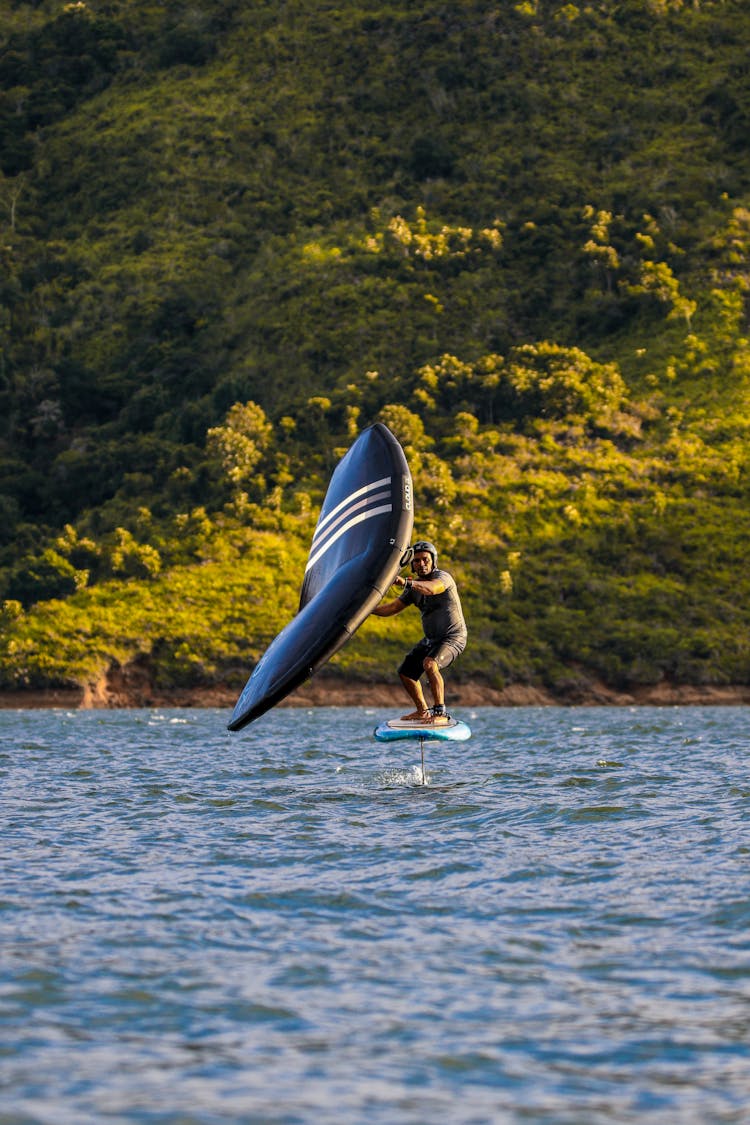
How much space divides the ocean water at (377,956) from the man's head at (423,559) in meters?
3.43

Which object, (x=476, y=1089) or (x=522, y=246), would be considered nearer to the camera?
(x=476, y=1089)

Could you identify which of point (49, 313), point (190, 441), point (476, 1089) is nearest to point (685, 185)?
point (190, 441)

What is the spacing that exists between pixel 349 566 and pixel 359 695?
190 feet

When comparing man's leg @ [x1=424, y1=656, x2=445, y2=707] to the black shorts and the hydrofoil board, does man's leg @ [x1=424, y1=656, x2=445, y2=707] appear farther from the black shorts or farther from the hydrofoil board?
the hydrofoil board

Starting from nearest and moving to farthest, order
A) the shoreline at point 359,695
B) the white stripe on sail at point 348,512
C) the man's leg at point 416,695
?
the white stripe on sail at point 348,512, the man's leg at point 416,695, the shoreline at point 359,695

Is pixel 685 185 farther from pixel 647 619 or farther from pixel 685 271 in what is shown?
pixel 647 619

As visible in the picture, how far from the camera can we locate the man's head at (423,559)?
22.7m

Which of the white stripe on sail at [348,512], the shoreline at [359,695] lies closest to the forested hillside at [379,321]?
the shoreline at [359,695]

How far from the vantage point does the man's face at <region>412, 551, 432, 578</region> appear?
74.8 feet

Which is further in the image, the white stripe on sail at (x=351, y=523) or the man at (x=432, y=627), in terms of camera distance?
the man at (x=432, y=627)

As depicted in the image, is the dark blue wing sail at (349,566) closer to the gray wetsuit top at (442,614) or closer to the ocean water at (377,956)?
the gray wetsuit top at (442,614)

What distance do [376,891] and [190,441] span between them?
287 ft

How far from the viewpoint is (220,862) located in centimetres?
1706

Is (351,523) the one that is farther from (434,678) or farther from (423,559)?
(434,678)
